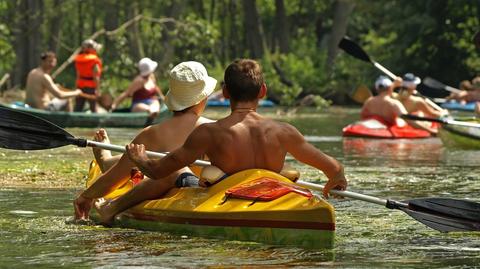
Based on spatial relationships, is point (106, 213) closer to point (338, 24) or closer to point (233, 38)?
point (338, 24)

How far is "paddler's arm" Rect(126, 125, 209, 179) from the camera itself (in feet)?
28.7

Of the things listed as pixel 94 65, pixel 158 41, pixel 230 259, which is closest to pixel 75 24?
pixel 158 41

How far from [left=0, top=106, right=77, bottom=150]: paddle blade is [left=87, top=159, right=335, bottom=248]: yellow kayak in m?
1.25

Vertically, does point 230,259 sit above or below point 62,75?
above

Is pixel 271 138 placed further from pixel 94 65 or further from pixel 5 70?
pixel 5 70

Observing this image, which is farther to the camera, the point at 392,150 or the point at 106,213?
the point at 392,150

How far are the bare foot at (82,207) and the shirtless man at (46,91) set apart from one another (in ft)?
39.9

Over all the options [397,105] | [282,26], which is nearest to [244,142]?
[397,105]

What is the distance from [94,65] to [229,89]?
15301 mm

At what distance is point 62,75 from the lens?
5466 cm

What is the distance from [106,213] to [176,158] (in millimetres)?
1120

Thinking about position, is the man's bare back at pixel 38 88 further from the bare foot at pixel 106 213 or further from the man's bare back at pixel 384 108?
the bare foot at pixel 106 213

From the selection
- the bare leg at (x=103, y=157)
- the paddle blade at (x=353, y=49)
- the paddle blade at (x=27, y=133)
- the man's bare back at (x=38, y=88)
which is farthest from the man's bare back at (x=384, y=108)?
the paddle blade at (x=27, y=133)

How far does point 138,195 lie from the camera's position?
9.48 metres
